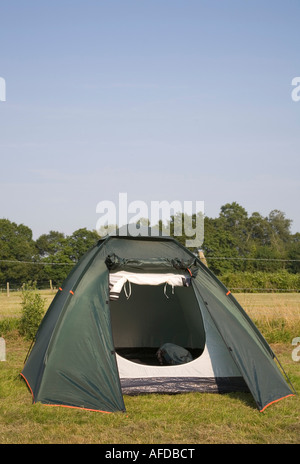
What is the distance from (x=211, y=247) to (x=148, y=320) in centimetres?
3310

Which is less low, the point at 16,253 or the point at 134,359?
the point at 16,253

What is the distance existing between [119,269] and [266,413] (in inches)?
85.3

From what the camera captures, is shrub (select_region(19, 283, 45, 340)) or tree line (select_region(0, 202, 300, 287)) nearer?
shrub (select_region(19, 283, 45, 340))

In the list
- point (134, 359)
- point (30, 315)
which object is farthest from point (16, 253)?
point (134, 359)

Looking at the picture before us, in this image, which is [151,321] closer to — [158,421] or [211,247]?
[158,421]

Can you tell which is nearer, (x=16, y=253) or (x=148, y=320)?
(x=148, y=320)

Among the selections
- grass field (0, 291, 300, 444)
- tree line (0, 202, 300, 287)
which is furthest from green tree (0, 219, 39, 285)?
grass field (0, 291, 300, 444)

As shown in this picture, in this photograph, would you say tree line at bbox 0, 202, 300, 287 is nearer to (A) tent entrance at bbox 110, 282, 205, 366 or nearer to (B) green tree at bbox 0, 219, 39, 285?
(B) green tree at bbox 0, 219, 39, 285

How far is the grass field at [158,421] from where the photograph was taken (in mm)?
4254

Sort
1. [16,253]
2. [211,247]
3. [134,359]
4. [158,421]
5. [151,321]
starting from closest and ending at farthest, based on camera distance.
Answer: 1. [158,421]
2. [134,359]
3. [151,321]
4. [211,247]
5. [16,253]

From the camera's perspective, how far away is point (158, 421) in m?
4.71

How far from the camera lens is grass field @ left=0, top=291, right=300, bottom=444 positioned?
14.0ft

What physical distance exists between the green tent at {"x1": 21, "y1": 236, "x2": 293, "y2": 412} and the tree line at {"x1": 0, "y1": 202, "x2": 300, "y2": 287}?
2313 cm
